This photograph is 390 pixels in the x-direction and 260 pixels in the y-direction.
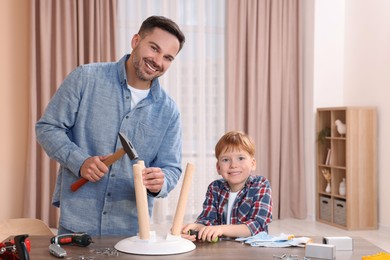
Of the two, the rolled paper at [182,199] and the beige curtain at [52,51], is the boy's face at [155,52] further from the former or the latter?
the beige curtain at [52,51]

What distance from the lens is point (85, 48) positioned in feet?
18.9

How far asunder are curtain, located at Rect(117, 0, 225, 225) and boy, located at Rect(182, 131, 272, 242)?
375 cm

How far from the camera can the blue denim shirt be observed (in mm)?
2066

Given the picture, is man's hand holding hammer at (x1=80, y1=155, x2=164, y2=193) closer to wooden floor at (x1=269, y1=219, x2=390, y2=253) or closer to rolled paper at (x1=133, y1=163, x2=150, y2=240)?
rolled paper at (x1=133, y1=163, x2=150, y2=240)

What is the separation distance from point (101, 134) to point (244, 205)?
62 cm

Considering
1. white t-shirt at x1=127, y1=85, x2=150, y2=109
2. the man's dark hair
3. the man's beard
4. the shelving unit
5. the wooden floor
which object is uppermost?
the man's dark hair

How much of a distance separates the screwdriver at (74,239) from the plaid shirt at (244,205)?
1.97 ft

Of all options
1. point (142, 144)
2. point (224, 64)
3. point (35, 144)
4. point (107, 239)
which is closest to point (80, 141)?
point (142, 144)

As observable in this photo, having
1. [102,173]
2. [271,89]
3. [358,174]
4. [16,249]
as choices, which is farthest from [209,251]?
[271,89]

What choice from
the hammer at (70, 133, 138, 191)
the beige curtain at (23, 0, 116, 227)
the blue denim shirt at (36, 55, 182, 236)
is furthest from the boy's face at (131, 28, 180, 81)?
the beige curtain at (23, 0, 116, 227)

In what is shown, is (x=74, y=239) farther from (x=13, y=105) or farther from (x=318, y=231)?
(x=13, y=105)

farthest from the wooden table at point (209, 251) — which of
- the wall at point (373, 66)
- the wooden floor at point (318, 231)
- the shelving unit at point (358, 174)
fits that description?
the wall at point (373, 66)

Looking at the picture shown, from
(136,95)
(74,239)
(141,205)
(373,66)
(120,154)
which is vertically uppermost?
Result: (373,66)

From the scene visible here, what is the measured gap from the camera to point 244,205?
2244 millimetres
